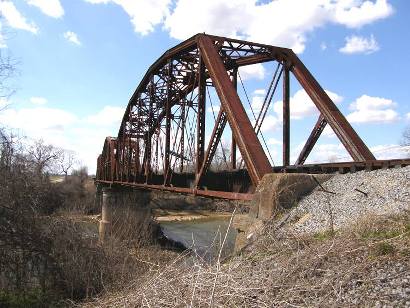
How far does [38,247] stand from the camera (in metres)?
11.8

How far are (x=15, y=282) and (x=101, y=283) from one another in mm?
2908

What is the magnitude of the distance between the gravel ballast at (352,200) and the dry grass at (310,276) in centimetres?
93

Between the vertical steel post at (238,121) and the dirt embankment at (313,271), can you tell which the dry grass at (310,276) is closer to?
the dirt embankment at (313,271)

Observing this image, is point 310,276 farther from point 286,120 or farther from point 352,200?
point 286,120

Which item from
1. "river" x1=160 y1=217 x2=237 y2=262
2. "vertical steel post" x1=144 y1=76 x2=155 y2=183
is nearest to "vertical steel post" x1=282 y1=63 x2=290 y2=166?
"vertical steel post" x1=144 y1=76 x2=155 y2=183

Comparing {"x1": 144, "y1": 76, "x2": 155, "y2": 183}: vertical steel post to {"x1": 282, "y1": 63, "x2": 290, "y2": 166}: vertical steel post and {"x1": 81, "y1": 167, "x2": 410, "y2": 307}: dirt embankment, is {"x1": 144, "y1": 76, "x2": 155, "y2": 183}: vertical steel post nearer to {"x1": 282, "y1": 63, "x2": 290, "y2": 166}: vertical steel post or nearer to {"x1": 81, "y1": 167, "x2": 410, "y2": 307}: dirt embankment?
{"x1": 282, "y1": 63, "x2": 290, "y2": 166}: vertical steel post

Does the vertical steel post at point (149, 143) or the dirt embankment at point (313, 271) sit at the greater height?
the vertical steel post at point (149, 143)

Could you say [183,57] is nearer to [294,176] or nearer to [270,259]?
[294,176]

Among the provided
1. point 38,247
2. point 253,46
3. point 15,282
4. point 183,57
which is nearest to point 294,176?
point 38,247

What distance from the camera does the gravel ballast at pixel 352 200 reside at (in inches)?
286

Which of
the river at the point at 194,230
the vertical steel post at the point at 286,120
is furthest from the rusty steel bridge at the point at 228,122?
the river at the point at 194,230

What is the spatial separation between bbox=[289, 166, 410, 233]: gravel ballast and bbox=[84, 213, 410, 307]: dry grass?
93 centimetres

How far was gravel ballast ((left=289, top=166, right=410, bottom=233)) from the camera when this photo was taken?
726cm

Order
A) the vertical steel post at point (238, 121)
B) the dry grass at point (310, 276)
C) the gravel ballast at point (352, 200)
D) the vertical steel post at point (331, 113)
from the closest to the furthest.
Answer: the dry grass at point (310, 276), the gravel ballast at point (352, 200), the vertical steel post at point (238, 121), the vertical steel post at point (331, 113)
